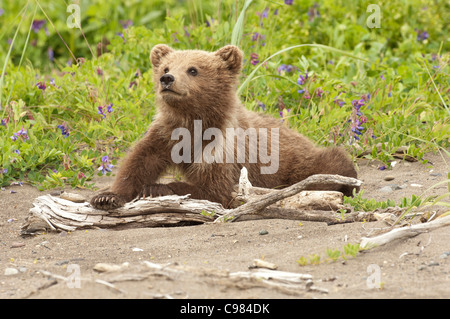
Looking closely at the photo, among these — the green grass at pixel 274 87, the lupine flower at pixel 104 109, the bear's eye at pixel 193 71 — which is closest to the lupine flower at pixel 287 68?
the green grass at pixel 274 87

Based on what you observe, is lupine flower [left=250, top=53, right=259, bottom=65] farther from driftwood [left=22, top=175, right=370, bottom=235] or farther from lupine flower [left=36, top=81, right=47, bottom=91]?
driftwood [left=22, top=175, right=370, bottom=235]

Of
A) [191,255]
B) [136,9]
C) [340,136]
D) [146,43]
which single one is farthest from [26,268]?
[136,9]

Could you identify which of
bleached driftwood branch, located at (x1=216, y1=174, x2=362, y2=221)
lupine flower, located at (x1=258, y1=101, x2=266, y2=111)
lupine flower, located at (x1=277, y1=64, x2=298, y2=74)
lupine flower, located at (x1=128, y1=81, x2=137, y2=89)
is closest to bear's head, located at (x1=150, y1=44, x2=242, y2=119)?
bleached driftwood branch, located at (x1=216, y1=174, x2=362, y2=221)

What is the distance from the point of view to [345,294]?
3008 mm

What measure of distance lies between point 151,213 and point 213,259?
1.02 meters

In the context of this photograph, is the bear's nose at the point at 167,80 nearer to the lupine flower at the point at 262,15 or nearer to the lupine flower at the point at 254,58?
the lupine flower at the point at 254,58

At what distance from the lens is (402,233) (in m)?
3.59

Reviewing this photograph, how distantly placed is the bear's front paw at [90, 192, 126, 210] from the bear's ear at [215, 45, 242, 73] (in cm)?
149

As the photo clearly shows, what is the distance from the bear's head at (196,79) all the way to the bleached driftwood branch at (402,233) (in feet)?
6.06

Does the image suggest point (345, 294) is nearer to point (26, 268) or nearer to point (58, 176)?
point (26, 268)

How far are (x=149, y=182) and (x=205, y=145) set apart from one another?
0.53m

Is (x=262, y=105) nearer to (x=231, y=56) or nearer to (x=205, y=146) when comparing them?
(x=231, y=56)

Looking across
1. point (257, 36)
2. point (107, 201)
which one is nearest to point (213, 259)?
point (107, 201)

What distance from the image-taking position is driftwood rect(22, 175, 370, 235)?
14.2ft
